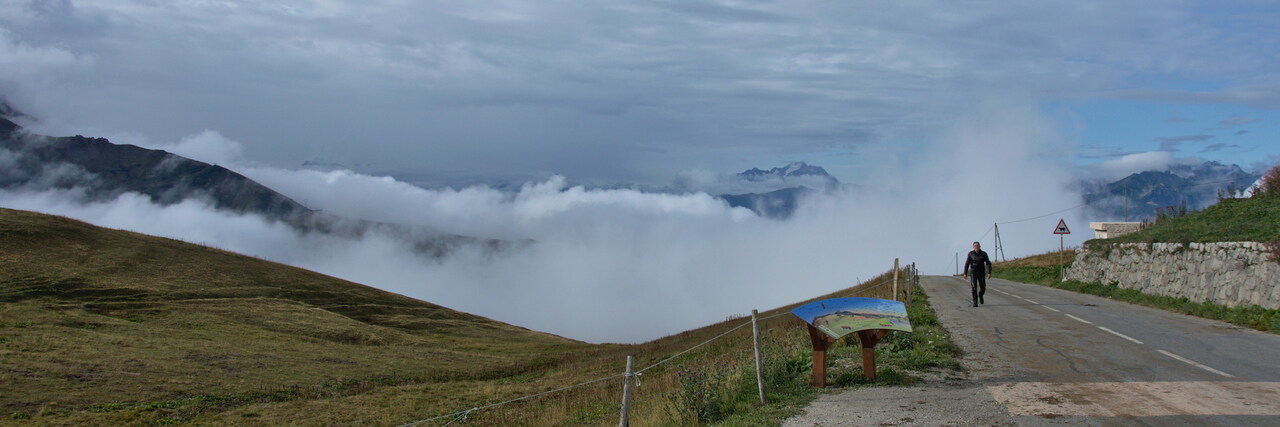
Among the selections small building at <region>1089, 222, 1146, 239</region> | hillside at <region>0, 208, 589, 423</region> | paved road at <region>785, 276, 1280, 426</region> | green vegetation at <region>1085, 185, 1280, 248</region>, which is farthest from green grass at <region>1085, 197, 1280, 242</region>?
small building at <region>1089, 222, 1146, 239</region>

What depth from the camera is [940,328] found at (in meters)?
18.1

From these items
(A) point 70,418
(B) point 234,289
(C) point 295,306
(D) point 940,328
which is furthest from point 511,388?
(B) point 234,289

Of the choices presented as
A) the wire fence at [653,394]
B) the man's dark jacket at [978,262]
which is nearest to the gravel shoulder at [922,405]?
the wire fence at [653,394]

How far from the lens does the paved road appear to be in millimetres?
9492

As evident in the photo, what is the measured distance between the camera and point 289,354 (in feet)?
118

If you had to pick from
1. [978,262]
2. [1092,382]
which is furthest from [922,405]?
[978,262]

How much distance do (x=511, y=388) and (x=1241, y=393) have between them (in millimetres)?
22975

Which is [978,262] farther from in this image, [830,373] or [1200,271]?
[830,373]

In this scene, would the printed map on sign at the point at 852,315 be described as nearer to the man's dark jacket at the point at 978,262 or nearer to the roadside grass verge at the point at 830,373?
the roadside grass verge at the point at 830,373

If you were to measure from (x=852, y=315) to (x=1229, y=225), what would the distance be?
72.0ft

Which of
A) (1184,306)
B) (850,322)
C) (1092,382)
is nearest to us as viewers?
(850,322)

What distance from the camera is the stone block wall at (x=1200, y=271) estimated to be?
67.2 feet

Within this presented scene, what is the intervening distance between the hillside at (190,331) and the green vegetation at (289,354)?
0.14 meters

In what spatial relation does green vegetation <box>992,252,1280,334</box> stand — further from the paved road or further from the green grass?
the green grass
